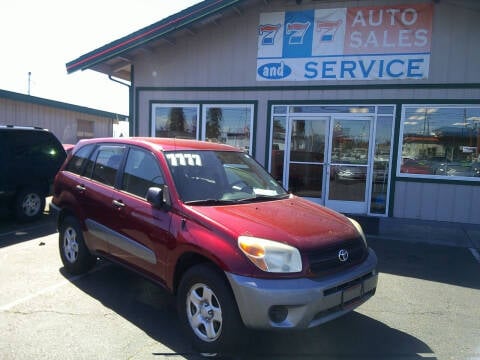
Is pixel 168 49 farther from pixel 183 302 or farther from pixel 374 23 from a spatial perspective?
pixel 183 302

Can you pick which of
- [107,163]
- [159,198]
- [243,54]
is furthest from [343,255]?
[243,54]

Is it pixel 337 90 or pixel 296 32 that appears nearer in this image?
pixel 337 90

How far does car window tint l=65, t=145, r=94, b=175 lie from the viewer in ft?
16.7

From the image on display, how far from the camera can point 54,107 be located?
17.1 metres

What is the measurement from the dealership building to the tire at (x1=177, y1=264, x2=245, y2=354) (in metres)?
6.04

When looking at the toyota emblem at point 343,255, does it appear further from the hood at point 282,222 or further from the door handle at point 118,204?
the door handle at point 118,204

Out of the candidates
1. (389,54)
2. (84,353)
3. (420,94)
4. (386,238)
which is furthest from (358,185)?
(84,353)

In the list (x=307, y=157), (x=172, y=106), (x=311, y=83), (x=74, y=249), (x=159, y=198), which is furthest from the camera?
(x=172, y=106)

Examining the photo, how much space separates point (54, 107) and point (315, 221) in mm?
16369

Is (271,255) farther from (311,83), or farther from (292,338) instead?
(311,83)

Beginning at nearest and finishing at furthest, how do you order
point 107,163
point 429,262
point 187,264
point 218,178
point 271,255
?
point 271,255 < point 187,264 < point 218,178 < point 107,163 < point 429,262

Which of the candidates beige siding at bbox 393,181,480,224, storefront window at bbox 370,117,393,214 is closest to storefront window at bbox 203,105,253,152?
storefront window at bbox 370,117,393,214

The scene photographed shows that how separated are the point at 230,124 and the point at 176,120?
1460 mm

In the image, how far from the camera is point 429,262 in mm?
6074
